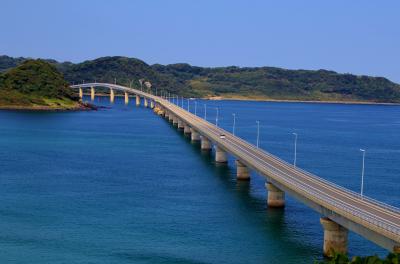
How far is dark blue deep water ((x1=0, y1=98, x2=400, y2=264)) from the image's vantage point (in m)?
60.6

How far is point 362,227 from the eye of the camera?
52.2 meters

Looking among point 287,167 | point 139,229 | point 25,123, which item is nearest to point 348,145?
point 287,167

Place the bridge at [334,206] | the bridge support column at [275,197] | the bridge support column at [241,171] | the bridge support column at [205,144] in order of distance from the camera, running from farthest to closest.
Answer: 1. the bridge support column at [205,144]
2. the bridge support column at [241,171]
3. the bridge support column at [275,197]
4. the bridge at [334,206]

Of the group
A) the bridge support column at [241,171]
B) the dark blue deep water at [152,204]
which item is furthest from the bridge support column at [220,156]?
the bridge support column at [241,171]

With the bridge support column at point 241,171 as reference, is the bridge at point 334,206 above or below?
above

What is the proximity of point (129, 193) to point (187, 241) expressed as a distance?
24649 millimetres

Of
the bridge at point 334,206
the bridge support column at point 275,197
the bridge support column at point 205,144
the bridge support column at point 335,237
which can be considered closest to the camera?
the bridge at point 334,206

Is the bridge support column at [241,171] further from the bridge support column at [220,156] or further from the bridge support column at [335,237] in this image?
the bridge support column at [335,237]

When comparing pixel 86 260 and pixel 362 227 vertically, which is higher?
pixel 362 227

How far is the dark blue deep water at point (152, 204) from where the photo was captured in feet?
199

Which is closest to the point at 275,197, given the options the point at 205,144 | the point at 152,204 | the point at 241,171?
the point at 152,204

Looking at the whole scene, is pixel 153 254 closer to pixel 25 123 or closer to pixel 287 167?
pixel 287 167

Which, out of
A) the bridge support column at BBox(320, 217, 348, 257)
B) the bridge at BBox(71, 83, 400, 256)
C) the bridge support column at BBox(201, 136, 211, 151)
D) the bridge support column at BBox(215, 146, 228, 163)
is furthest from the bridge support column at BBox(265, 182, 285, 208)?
the bridge support column at BBox(201, 136, 211, 151)

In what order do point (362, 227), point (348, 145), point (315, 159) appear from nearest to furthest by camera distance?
point (362, 227) → point (315, 159) → point (348, 145)
